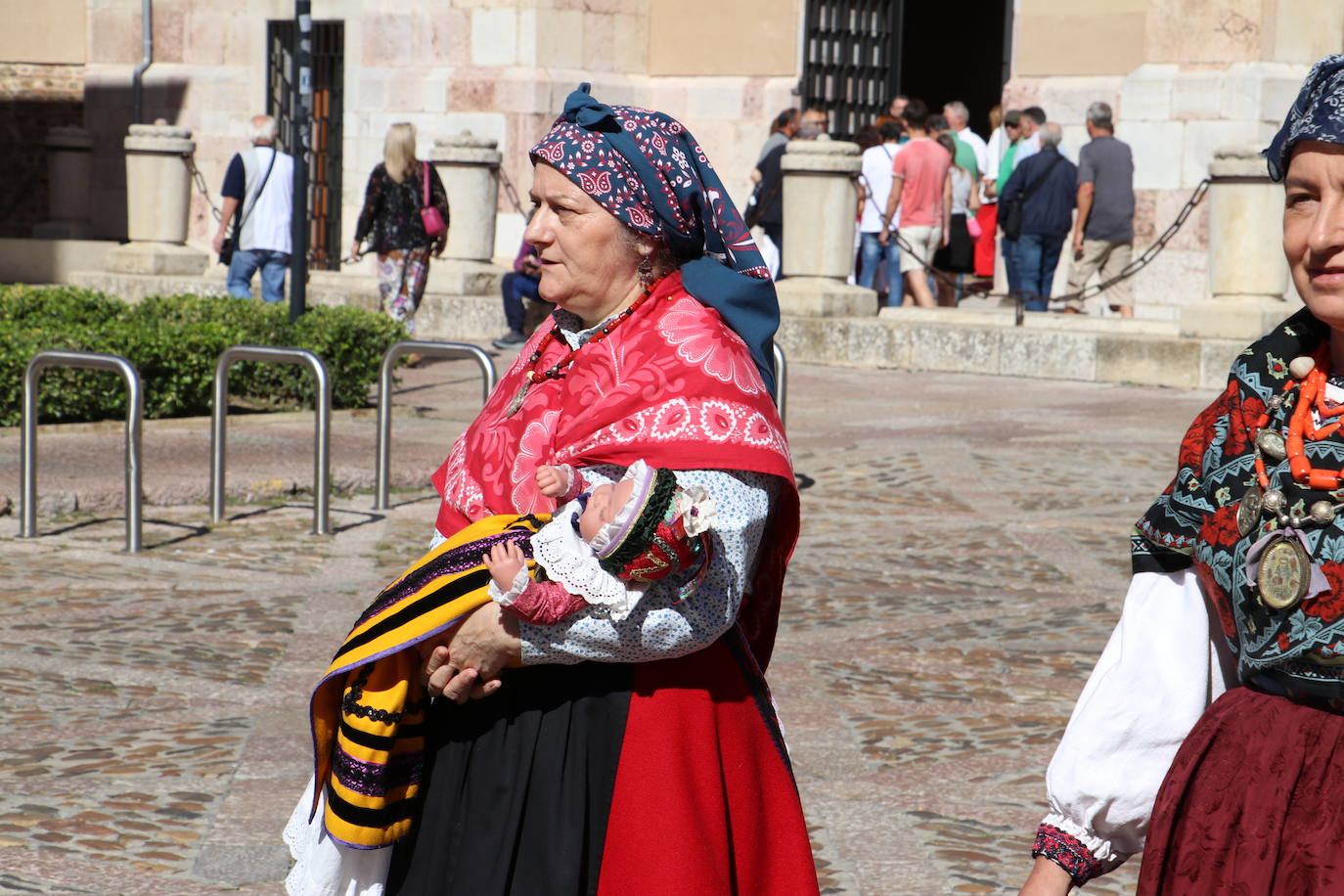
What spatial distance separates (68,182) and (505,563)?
23.1 metres

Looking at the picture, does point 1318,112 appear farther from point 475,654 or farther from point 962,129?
point 962,129

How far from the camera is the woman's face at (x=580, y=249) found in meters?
2.75

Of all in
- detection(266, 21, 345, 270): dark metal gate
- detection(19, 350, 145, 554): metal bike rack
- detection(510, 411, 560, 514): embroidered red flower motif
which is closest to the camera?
detection(510, 411, 560, 514): embroidered red flower motif

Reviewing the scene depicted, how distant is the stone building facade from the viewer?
56.6 ft

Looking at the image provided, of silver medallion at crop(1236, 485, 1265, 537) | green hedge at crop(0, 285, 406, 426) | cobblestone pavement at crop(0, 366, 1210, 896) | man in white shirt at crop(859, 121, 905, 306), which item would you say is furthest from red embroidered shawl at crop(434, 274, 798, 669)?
man in white shirt at crop(859, 121, 905, 306)

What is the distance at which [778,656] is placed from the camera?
612 cm

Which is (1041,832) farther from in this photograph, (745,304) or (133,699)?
(133,699)

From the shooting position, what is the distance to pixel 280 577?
716 cm

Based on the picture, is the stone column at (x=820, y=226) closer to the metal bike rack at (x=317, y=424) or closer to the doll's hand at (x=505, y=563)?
the metal bike rack at (x=317, y=424)

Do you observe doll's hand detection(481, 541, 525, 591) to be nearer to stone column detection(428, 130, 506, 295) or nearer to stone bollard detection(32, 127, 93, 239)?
stone column detection(428, 130, 506, 295)

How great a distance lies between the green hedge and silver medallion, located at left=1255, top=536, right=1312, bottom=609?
→ 787cm

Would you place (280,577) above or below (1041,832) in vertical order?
below

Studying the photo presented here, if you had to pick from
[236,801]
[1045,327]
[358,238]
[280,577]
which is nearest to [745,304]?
[236,801]

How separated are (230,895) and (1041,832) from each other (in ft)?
7.33
